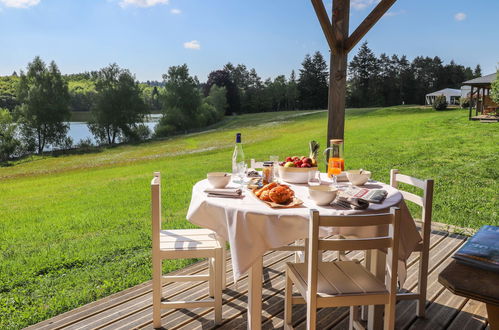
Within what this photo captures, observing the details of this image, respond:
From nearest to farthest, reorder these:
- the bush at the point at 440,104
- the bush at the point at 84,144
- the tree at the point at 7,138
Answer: the tree at the point at 7,138
the bush at the point at 440,104
the bush at the point at 84,144

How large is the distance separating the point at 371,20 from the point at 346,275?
2086 millimetres

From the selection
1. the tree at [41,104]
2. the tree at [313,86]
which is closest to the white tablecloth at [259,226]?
the tree at [41,104]

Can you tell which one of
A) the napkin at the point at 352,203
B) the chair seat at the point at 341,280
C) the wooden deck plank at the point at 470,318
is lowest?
the wooden deck plank at the point at 470,318

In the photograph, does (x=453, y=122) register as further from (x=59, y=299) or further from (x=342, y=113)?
(x=59, y=299)

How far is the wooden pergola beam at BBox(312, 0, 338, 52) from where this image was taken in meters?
2.96

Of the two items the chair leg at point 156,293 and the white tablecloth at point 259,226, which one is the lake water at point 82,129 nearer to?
the chair leg at point 156,293

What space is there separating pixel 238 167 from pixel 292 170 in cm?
35

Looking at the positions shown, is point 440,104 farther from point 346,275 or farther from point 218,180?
point 346,275

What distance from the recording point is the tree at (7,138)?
1748 centimetres

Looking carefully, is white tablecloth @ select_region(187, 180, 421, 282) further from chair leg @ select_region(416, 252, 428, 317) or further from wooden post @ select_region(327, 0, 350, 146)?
wooden post @ select_region(327, 0, 350, 146)

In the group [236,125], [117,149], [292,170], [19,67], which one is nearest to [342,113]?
[292,170]

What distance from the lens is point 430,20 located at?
29.5 m

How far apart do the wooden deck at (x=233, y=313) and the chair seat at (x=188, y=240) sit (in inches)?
16.8

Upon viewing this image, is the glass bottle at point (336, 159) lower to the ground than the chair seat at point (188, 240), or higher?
higher
